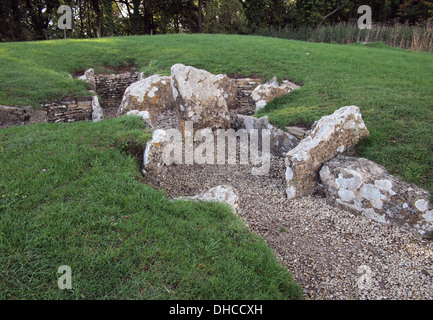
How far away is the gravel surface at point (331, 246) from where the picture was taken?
3.46m

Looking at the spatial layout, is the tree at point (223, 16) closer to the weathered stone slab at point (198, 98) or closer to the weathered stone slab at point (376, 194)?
the weathered stone slab at point (198, 98)

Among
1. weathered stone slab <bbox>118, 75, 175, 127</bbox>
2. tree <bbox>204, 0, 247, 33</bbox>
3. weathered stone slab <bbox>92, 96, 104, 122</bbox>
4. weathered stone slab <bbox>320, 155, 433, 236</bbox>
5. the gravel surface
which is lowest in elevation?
the gravel surface

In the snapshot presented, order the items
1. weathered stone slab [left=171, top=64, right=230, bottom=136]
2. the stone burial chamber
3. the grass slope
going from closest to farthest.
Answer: the stone burial chamber, the grass slope, weathered stone slab [left=171, top=64, right=230, bottom=136]

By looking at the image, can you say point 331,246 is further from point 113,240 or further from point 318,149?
point 113,240

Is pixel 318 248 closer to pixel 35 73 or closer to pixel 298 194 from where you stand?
pixel 298 194

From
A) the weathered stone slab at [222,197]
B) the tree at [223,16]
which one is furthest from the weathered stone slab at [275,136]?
the tree at [223,16]

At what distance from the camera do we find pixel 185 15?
3011 cm

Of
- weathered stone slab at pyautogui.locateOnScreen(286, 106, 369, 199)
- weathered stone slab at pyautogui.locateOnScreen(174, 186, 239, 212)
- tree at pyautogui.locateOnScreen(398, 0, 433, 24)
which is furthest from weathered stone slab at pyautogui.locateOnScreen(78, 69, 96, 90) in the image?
tree at pyautogui.locateOnScreen(398, 0, 433, 24)

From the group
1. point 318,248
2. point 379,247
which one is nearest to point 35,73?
point 318,248

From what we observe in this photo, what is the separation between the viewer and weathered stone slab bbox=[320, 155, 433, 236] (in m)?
4.29

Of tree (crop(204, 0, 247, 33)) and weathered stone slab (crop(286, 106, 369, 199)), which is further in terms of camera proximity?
tree (crop(204, 0, 247, 33))

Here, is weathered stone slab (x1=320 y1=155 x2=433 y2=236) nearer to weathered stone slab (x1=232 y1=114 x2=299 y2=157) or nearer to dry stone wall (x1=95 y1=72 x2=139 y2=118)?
weathered stone slab (x1=232 y1=114 x2=299 y2=157)

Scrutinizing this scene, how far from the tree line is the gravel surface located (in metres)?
22.8

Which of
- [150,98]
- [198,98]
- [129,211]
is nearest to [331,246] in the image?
[129,211]
